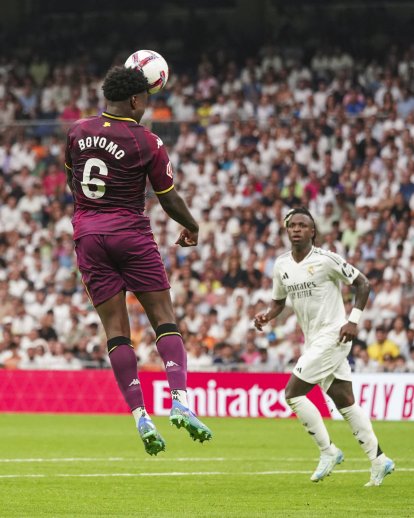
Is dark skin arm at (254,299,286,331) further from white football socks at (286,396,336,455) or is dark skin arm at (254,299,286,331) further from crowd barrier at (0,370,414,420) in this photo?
crowd barrier at (0,370,414,420)

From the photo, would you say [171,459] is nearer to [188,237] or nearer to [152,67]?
[188,237]

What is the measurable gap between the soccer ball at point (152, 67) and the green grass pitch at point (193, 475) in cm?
339

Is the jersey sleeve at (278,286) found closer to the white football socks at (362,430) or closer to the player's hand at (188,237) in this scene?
the white football socks at (362,430)

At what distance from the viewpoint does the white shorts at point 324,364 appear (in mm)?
12148

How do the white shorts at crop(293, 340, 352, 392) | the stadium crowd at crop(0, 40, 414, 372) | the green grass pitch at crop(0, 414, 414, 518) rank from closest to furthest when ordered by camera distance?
the green grass pitch at crop(0, 414, 414, 518), the white shorts at crop(293, 340, 352, 392), the stadium crowd at crop(0, 40, 414, 372)

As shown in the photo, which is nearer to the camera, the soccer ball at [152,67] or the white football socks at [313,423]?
the soccer ball at [152,67]

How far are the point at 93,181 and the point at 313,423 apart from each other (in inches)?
158

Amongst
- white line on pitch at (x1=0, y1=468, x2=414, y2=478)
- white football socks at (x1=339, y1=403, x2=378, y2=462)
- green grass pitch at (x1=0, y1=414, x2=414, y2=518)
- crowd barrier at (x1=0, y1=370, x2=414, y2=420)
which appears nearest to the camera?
green grass pitch at (x1=0, y1=414, x2=414, y2=518)

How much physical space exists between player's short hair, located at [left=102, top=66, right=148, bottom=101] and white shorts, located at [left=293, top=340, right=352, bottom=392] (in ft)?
12.9

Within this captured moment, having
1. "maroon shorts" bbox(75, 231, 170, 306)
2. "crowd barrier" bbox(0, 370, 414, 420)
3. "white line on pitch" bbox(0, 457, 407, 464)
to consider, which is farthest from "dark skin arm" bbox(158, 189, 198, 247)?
"crowd barrier" bbox(0, 370, 414, 420)

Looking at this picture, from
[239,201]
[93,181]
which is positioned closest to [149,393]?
[239,201]

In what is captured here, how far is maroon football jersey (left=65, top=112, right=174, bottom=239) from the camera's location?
920cm

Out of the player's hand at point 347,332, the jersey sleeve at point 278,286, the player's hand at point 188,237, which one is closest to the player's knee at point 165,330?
the player's hand at point 188,237

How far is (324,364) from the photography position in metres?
12.2
